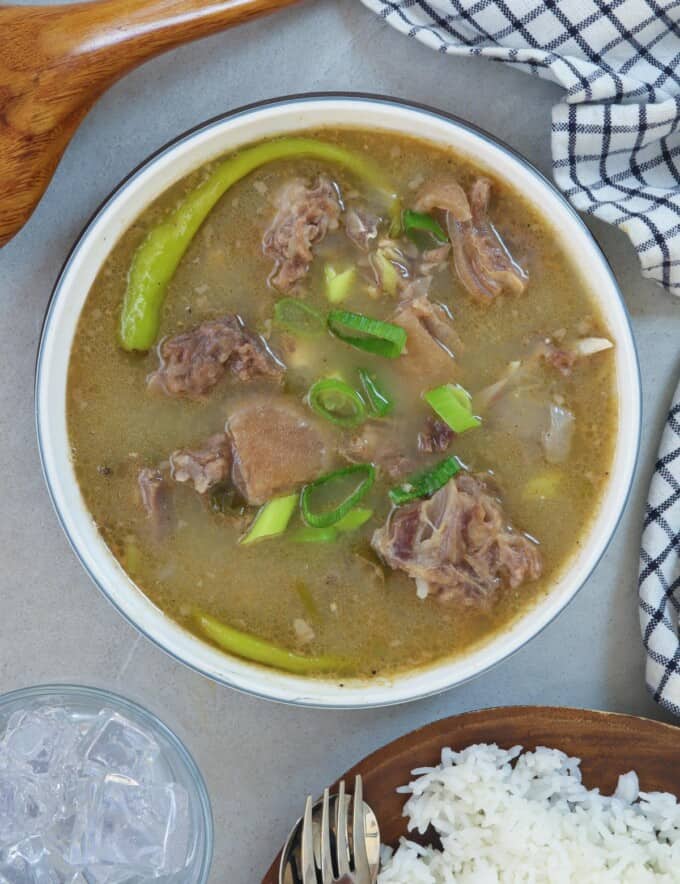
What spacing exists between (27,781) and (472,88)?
2287 millimetres

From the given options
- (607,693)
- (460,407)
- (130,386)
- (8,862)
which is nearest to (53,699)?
(8,862)

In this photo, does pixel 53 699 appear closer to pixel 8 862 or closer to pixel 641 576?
pixel 8 862

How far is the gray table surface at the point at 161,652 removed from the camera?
2701 millimetres

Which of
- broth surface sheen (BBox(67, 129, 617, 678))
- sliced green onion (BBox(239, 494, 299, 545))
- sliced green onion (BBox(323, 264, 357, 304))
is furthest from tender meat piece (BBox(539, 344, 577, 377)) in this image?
sliced green onion (BBox(239, 494, 299, 545))

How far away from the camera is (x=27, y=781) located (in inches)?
101

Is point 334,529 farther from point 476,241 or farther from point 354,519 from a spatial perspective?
point 476,241

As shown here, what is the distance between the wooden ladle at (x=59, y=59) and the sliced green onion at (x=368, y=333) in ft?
2.80

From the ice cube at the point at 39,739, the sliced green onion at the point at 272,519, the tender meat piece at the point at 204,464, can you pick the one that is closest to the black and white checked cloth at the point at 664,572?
the sliced green onion at the point at 272,519

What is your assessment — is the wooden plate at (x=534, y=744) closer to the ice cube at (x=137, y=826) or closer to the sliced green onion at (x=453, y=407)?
the ice cube at (x=137, y=826)

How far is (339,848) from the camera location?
2582 millimetres

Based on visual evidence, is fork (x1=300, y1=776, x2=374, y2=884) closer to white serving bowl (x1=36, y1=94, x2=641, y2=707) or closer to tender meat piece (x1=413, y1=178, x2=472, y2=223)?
white serving bowl (x1=36, y1=94, x2=641, y2=707)

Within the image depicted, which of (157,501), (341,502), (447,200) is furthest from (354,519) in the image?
(447,200)

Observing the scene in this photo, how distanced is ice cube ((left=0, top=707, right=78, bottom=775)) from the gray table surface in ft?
0.69

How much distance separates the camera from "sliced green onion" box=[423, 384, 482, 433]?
2.55 meters
